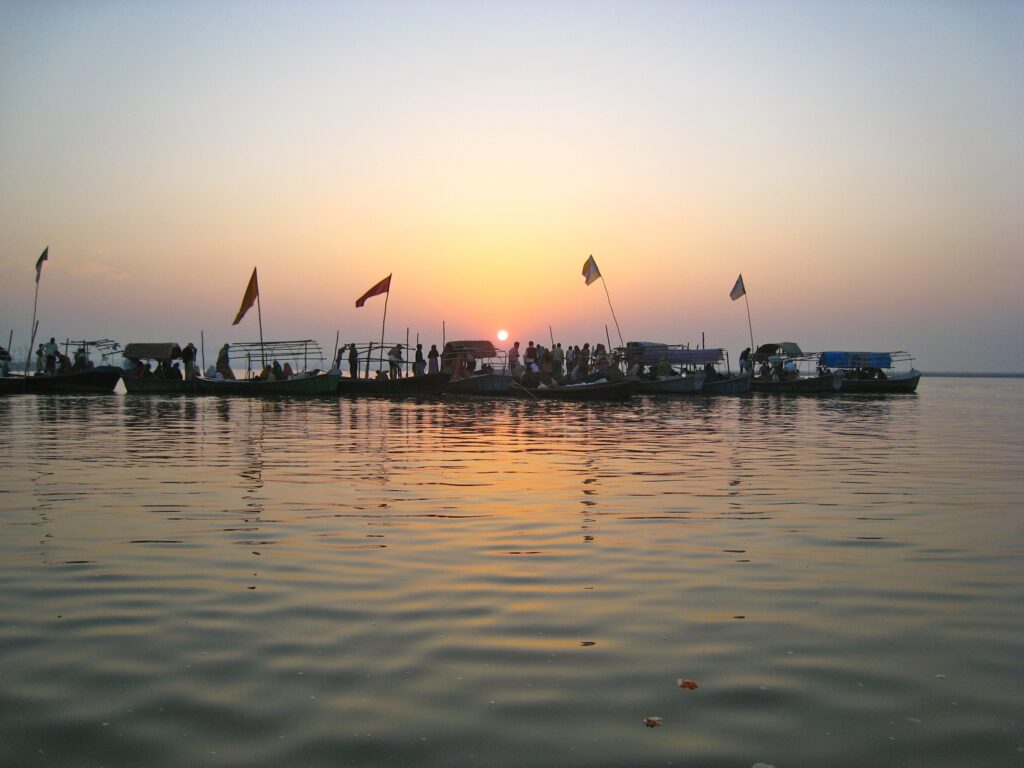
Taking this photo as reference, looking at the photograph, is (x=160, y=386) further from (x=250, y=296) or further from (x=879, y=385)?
(x=879, y=385)

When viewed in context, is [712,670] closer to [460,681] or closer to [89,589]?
[460,681]

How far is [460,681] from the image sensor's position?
4.38 metres

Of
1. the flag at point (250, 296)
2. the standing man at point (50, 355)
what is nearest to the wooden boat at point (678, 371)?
the flag at point (250, 296)

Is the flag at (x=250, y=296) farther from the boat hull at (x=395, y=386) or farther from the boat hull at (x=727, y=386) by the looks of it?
the boat hull at (x=727, y=386)

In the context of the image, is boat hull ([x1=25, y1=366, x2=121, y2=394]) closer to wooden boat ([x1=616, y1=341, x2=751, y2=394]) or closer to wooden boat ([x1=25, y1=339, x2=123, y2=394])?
wooden boat ([x1=25, y1=339, x2=123, y2=394])

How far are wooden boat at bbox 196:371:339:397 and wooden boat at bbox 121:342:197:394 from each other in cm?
228

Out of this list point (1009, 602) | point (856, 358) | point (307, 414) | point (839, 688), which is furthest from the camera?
point (856, 358)

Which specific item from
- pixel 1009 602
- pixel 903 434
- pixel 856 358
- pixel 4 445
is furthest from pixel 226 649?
pixel 856 358

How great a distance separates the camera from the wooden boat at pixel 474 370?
39.4 metres

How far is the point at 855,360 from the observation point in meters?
50.1

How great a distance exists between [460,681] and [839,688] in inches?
72.3

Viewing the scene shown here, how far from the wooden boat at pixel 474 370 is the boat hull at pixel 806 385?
48.6 feet

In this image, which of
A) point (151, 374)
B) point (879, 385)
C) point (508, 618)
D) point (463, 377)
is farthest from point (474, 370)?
point (508, 618)

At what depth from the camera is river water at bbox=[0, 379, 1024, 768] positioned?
148 inches
